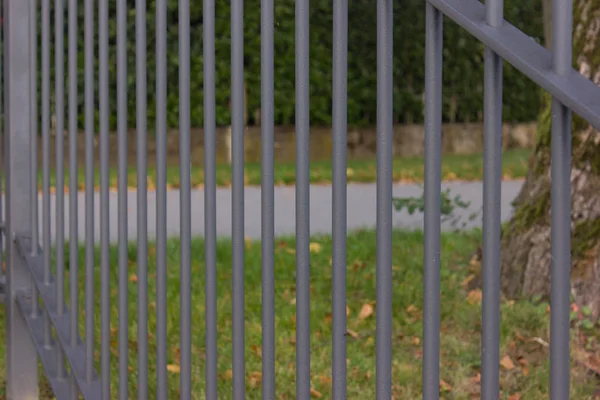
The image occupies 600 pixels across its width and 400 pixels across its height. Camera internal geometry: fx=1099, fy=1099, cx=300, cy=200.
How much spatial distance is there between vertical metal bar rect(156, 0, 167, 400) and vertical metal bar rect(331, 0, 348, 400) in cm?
60

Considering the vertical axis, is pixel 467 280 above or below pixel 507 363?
above

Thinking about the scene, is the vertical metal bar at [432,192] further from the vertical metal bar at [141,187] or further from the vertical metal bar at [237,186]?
the vertical metal bar at [141,187]

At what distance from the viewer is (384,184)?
69.1 inches

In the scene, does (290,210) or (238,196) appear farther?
(290,210)

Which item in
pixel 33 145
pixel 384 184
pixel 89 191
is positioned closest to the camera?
pixel 384 184

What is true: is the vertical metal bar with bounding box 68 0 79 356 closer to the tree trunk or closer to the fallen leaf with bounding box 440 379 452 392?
the fallen leaf with bounding box 440 379 452 392

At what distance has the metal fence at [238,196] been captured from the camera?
1.52 meters

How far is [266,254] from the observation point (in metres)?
2.02

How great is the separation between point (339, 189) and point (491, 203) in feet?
1.12

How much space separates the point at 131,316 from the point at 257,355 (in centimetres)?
90

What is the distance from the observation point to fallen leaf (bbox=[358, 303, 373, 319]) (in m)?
4.29

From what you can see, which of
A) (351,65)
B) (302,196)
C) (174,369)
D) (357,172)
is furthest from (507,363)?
(351,65)

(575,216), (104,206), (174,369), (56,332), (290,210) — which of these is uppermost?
(104,206)

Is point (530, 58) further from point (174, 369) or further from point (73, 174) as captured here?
point (174, 369)
